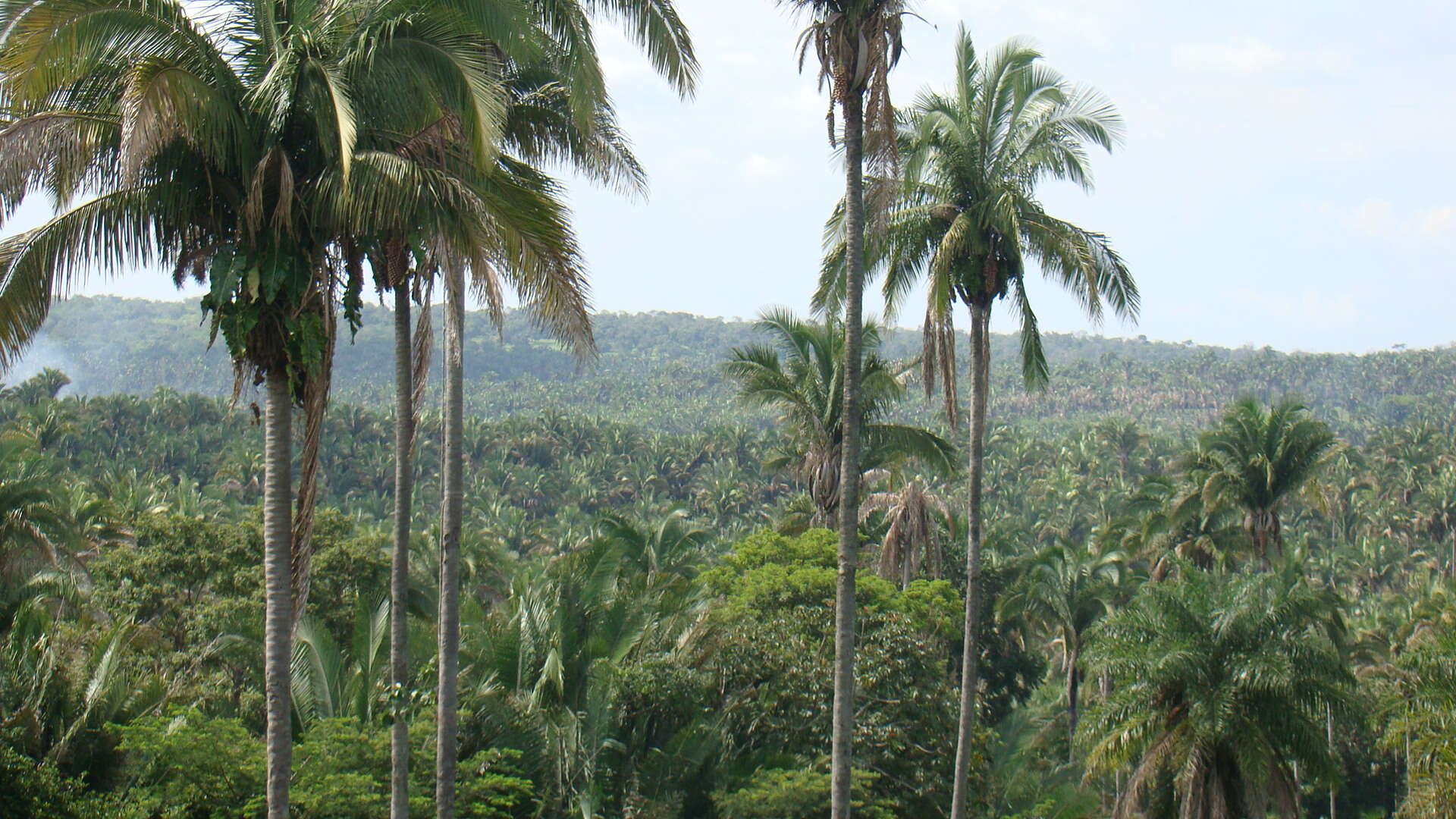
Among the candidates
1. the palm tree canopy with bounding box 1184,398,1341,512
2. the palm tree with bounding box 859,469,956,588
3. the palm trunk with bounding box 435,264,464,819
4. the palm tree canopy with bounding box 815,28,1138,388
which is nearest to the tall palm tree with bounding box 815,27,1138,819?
the palm tree canopy with bounding box 815,28,1138,388

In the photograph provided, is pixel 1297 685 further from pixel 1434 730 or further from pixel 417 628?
pixel 417 628

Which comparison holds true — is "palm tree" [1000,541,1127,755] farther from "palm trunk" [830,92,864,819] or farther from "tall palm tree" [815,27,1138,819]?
"palm trunk" [830,92,864,819]

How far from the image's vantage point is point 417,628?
2069 cm

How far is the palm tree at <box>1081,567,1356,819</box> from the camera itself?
19094 mm

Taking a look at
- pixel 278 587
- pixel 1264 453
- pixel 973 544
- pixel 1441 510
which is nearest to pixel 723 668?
pixel 973 544

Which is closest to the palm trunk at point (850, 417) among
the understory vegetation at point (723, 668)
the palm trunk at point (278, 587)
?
the understory vegetation at point (723, 668)

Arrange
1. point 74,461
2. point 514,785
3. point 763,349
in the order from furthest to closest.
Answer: point 74,461 < point 763,349 < point 514,785

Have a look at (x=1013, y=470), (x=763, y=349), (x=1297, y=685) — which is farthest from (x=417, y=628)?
(x=1013, y=470)

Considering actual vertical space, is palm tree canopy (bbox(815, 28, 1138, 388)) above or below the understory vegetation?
above

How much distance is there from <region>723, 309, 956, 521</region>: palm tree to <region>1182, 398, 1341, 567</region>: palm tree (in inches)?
562

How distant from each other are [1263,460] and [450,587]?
25.0 metres

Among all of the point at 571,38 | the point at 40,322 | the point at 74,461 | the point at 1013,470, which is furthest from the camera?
the point at 1013,470

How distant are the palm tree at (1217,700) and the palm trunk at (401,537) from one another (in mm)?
11199

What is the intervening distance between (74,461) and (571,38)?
77.6 meters
